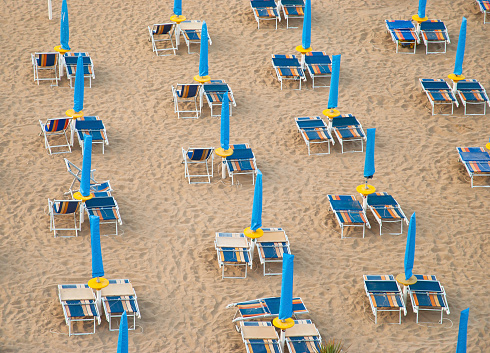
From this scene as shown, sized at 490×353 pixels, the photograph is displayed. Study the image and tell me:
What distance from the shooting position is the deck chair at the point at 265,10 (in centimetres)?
2083

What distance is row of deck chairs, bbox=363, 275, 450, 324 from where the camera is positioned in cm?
1279

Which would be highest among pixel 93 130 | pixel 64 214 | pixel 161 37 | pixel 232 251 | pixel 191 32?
pixel 191 32

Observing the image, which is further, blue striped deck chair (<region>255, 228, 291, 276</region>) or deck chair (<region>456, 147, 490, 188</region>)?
deck chair (<region>456, 147, 490, 188</region>)

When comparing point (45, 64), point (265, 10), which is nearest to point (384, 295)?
point (45, 64)

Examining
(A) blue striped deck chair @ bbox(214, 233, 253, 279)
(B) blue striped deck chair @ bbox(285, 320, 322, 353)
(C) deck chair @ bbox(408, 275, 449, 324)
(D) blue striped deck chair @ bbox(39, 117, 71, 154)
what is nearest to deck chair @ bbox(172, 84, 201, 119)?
(D) blue striped deck chair @ bbox(39, 117, 71, 154)

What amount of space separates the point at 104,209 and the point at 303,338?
4499 millimetres

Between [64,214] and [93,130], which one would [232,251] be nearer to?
[64,214]

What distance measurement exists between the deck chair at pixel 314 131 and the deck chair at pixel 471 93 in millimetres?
3378

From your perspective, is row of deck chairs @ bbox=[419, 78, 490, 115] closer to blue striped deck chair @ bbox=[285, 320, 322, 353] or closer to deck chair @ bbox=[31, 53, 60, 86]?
blue striped deck chair @ bbox=[285, 320, 322, 353]

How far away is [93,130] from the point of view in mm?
16438

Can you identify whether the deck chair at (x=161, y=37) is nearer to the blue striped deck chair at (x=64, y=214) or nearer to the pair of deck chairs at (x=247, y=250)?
the blue striped deck chair at (x=64, y=214)

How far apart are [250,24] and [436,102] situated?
5.66 m

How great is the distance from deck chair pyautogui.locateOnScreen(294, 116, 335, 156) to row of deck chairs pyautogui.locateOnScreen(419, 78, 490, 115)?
109 inches

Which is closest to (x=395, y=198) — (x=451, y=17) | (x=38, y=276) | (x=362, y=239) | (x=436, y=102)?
(x=362, y=239)
